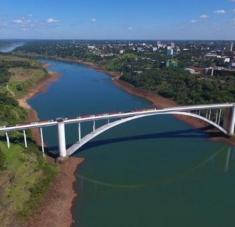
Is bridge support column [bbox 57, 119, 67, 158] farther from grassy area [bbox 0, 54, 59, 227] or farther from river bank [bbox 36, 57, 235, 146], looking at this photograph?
river bank [bbox 36, 57, 235, 146]

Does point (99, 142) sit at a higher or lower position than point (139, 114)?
lower

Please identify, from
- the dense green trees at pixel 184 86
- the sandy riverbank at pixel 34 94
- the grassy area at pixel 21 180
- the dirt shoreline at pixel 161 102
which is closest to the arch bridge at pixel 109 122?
the dirt shoreline at pixel 161 102

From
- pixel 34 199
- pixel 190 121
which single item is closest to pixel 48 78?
pixel 190 121

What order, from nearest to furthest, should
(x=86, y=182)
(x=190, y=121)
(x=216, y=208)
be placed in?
1. (x=216, y=208)
2. (x=86, y=182)
3. (x=190, y=121)

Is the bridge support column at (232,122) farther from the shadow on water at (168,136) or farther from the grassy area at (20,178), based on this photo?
the grassy area at (20,178)

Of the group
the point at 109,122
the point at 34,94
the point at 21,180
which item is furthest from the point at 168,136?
the point at 34,94

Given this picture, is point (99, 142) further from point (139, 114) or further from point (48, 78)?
point (48, 78)

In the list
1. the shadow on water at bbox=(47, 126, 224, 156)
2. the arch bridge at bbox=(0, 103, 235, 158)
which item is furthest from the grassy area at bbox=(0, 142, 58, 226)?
the shadow on water at bbox=(47, 126, 224, 156)

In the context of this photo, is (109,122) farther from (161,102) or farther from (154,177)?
(161,102)
